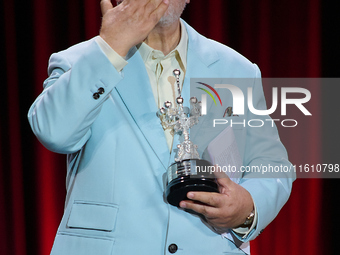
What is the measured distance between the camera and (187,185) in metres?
1.08

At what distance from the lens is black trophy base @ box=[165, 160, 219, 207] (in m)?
1.08

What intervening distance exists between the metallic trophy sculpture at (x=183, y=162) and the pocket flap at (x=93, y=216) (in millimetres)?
148

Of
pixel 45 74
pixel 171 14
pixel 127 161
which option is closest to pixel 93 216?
pixel 127 161

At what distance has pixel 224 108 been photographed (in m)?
1.33

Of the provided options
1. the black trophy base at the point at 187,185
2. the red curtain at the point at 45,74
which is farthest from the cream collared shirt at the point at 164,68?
the red curtain at the point at 45,74

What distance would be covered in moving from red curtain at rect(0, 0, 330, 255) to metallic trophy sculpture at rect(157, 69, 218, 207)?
1.31 meters

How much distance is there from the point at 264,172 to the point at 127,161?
0.37 m

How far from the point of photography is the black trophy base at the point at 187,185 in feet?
3.56

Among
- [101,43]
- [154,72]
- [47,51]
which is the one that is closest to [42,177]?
[47,51]

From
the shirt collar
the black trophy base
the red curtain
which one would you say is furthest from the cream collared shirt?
the red curtain

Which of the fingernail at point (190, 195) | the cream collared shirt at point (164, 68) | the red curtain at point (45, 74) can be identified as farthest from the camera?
the red curtain at point (45, 74)

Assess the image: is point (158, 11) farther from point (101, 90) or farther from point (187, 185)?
point (187, 185)

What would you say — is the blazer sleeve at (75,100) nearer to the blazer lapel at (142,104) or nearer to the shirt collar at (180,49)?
the blazer lapel at (142,104)

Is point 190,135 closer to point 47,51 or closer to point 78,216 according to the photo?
point 78,216
